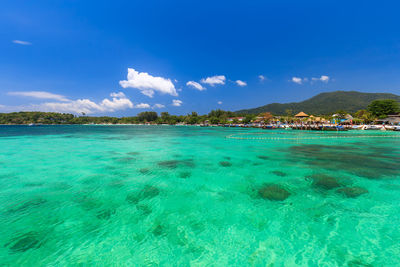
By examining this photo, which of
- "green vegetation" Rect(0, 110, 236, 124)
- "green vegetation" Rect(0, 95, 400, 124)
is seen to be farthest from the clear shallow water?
"green vegetation" Rect(0, 110, 236, 124)

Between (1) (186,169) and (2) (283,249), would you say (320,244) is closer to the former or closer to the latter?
(2) (283,249)

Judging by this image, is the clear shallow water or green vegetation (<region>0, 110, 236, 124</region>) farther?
green vegetation (<region>0, 110, 236, 124</region>)

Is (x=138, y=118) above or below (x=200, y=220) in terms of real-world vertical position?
above

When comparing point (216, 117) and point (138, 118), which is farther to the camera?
point (138, 118)

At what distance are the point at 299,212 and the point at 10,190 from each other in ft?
41.2

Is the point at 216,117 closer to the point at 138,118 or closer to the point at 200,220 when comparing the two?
the point at 138,118

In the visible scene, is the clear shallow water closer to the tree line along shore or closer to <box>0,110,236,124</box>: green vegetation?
the tree line along shore

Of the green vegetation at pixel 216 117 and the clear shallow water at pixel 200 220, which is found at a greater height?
the green vegetation at pixel 216 117

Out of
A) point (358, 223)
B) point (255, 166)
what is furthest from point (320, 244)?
point (255, 166)

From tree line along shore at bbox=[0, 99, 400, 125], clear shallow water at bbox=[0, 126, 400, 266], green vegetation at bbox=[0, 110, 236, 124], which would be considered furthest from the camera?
green vegetation at bbox=[0, 110, 236, 124]

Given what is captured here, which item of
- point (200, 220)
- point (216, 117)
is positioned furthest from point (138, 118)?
point (200, 220)

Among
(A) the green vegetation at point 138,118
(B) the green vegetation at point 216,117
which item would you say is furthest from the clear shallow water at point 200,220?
(A) the green vegetation at point 138,118

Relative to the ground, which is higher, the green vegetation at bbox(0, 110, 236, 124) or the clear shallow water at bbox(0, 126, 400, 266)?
the green vegetation at bbox(0, 110, 236, 124)

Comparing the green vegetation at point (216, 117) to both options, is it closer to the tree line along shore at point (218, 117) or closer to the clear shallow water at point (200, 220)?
the tree line along shore at point (218, 117)
